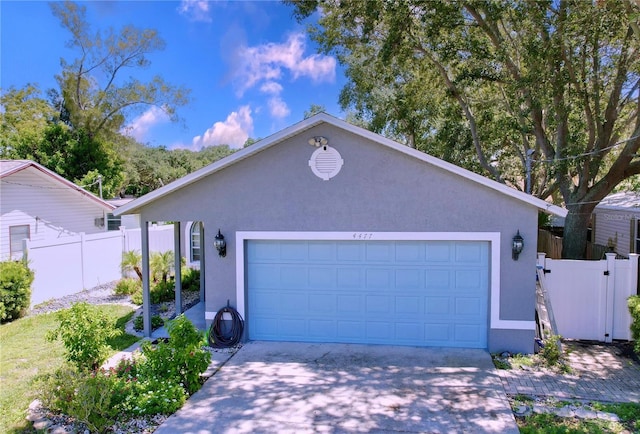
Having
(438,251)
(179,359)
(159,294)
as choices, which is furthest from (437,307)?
(159,294)

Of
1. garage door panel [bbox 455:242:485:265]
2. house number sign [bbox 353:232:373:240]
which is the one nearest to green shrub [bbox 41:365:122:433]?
house number sign [bbox 353:232:373:240]

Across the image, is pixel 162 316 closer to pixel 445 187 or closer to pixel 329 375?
pixel 329 375

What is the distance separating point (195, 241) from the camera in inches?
614

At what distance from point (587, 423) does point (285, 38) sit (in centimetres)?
1808

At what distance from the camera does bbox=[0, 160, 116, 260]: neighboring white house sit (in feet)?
47.1

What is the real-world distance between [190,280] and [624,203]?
13537 millimetres

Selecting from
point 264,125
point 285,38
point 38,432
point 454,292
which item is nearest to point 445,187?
point 454,292

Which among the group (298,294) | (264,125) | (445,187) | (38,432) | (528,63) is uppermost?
(264,125)

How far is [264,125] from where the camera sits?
124ft

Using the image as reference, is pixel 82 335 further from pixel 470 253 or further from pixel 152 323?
pixel 470 253

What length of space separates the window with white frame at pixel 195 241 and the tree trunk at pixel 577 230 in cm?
1156

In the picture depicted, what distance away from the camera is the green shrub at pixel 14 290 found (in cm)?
1028

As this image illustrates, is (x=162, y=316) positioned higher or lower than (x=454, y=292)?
lower

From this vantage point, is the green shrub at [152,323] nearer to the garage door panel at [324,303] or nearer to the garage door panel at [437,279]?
the garage door panel at [324,303]
